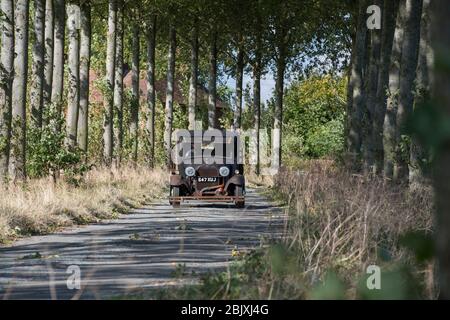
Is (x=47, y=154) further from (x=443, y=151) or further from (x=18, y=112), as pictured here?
(x=443, y=151)

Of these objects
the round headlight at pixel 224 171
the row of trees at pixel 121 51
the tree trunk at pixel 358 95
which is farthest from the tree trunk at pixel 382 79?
the row of trees at pixel 121 51

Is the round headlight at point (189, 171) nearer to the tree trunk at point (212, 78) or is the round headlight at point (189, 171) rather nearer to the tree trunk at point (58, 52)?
the tree trunk at point (58, 52)

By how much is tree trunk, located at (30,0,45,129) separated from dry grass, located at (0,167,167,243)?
2340 mm

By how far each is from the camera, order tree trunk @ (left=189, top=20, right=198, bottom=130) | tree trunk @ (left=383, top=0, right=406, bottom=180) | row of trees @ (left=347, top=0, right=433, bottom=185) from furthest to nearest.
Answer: tree trunk @ (left=189, top=20, right=198, bottom=130)
tree trunk @ (left=383, top=0, right=406, bottom=180)
row of trees @ (left=347, top=0, right=433, bottom=185)

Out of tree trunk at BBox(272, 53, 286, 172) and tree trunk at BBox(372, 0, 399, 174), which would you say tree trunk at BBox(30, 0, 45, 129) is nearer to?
tree trunk at BBox(372, 0, 399, 174)

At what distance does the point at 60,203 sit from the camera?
21500 mm

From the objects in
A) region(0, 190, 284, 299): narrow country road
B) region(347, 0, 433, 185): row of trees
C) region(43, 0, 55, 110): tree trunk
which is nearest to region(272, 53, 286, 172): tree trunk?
region(347, 0, 433, 185): row of trees

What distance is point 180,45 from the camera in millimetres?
60375

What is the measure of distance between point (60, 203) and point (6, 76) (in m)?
4.13

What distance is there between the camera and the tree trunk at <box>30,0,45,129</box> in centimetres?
2880

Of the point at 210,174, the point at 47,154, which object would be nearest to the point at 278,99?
the point at 210,174

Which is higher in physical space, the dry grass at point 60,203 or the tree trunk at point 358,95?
the tree trunk at point 358,95

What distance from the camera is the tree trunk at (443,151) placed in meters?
2.51

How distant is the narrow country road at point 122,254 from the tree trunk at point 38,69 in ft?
21.4
